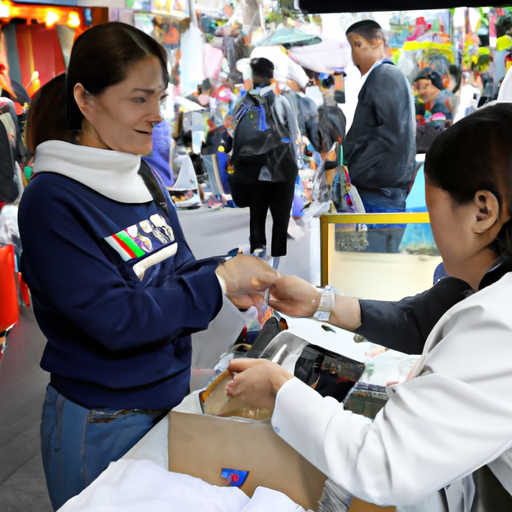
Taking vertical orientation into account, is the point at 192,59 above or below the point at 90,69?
above

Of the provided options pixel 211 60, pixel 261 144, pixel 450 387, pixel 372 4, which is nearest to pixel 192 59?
pixel 211 60

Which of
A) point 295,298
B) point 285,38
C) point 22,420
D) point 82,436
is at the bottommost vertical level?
point 22,420

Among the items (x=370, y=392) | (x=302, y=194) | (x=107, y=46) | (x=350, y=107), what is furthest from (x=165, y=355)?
(x=350, y=107)

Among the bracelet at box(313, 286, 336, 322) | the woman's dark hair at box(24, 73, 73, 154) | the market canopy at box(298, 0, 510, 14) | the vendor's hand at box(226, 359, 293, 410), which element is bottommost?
the bracelet at box(313, 286, 336, 322)

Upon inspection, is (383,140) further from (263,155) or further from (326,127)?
(263,155)

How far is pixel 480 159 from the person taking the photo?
2.52ft

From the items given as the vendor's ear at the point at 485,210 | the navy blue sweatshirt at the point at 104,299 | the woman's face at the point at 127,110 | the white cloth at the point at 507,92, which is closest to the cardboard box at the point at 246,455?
the navy blue sweatshirt at the point at 104,299

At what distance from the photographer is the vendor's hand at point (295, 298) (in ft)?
4.35

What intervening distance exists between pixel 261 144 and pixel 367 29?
674 millimetres

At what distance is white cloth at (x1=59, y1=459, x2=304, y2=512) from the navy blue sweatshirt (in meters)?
0.20

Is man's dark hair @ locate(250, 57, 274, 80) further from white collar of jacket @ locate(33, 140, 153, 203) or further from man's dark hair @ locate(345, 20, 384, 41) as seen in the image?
white collar of jacket @ locate(33, 140, 153, 203)

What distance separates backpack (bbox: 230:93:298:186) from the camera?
241 cm

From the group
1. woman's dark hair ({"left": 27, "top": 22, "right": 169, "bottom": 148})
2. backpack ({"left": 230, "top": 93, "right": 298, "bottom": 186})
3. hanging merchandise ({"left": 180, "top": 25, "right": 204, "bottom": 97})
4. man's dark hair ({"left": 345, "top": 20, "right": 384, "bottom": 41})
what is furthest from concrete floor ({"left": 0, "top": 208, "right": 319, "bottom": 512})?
woman's dark hair ({"left": 27, "top": 22, "right": 169, "bottom": 148})

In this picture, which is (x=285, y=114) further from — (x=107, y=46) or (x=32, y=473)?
(x=32, y=473)
